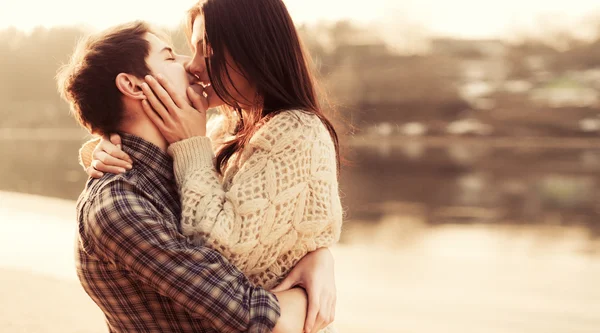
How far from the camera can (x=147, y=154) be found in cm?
147

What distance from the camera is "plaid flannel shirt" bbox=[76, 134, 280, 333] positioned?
127 cm

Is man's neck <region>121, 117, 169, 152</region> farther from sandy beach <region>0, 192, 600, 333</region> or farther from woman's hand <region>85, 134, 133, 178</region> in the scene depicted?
sandy beach <region>0, 192, 600, 333</region>

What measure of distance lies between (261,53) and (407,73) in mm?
43635

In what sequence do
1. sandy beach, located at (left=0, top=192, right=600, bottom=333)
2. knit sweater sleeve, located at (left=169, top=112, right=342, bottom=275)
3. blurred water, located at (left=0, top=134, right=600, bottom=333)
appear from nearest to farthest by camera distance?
1. knit sweater sleeve, located at (left=169, top=112, right=342, bottom=275)
2. sandy beach, located at (left=0, top=192, right=600, bottom=333)
3. blurred water, located at (left=0, top=134, right=600, bottom=333)

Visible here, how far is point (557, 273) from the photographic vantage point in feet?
21.2

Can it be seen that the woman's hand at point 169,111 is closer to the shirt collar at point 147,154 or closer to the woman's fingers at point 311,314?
the shirt collar at point 147,154

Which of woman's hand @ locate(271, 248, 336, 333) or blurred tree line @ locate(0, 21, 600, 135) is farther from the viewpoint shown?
blurred tree line @ locate(0, 21, 600, 135)

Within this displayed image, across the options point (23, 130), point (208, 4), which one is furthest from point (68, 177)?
point (23, 130)

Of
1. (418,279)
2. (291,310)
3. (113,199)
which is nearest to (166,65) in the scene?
(113,199)

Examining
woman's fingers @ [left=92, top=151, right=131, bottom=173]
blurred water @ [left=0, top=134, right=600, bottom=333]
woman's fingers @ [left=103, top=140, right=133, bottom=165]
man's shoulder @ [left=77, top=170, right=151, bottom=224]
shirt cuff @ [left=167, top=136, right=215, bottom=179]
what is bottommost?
blurred water @ [left=0, top=134, right=600, bottom=333]

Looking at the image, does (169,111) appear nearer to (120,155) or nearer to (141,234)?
(120,155)

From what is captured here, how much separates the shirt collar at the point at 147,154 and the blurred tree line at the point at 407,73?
131 ft

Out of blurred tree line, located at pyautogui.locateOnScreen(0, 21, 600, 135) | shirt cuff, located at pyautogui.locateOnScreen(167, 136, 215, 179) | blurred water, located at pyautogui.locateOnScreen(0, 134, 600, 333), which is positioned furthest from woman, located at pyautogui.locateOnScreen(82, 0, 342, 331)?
blurred tree line, located at pyautogui.locateOnScreen(0, 21, 600, 135)

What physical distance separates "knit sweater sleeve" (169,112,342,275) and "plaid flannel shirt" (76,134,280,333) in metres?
0.06
